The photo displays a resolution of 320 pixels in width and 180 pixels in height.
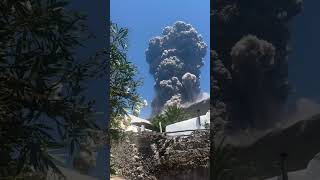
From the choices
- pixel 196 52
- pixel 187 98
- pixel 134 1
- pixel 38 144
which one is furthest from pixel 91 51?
pixel 196 52

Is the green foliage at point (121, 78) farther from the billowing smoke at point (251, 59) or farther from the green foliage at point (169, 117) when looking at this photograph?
the green foliage at point (169, 117)

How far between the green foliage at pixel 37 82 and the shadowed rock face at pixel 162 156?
6871 mm

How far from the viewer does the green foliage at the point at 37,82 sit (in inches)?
207

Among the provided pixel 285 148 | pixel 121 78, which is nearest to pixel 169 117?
pixel 121 78

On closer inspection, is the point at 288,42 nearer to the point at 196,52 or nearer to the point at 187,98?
the point at 187,98

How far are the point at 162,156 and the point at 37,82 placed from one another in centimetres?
844

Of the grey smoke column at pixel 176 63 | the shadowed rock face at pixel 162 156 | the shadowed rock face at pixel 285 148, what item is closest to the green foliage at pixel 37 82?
the shadowed rock face at pixel 285 148

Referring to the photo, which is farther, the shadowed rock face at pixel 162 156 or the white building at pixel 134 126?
the shadowed rock face at pixel 162 156

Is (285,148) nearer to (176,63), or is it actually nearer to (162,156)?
(162,156)

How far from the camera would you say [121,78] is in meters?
8.36

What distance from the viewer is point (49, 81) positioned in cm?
543

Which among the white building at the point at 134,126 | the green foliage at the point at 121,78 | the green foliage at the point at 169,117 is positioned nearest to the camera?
the green foliage at the point at 121,78

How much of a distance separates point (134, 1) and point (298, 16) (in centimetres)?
5723

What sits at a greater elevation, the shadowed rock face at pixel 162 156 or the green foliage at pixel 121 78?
the green foliage at pixel 121 78
